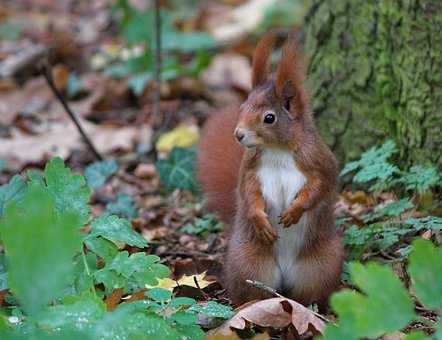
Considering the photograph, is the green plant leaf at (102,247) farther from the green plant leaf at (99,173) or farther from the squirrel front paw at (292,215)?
the green plant leaf at (99,173)

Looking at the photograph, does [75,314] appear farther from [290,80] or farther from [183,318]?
[290,80]

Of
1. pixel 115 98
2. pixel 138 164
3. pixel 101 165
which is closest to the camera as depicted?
pixel 101 165

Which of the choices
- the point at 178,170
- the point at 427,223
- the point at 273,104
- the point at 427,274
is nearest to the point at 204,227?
the point at 178,170

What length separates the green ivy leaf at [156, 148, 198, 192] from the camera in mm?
4508

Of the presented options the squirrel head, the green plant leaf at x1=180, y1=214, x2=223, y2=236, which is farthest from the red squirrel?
the green plant leaf at x1=180, y1=214, x2=223, y2=236

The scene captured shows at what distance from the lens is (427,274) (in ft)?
5.90

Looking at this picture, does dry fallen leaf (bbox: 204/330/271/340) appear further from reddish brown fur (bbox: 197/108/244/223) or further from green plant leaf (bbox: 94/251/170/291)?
reddish brown fur (bbox: 197/108/244/223)

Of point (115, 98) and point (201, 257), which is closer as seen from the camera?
point (201, 257)

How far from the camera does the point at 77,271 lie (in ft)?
8.59

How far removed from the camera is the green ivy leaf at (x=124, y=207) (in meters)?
4.17

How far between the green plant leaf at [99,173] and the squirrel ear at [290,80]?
161 cm

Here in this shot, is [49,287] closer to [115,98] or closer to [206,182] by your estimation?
[206,182]

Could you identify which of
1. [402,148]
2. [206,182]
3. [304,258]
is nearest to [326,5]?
[402,148]

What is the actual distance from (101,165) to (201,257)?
3.51 ft
